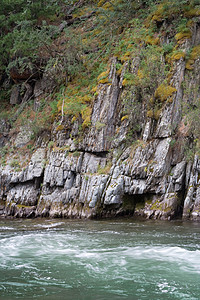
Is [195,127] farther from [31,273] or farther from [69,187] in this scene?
[31,273]

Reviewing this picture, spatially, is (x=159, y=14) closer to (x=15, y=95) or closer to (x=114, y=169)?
(x=114, y=169)

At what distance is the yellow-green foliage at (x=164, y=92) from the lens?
16.7 metres

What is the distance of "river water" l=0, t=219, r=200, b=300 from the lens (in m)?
4.95

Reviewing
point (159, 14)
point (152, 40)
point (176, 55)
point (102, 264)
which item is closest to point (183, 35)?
point (176, 55)

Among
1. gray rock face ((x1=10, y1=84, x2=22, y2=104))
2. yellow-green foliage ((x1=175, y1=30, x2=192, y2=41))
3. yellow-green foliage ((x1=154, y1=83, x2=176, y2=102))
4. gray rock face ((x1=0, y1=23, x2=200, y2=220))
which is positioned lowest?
gray rock face ((x1=0, y1=23, x2=200, y2=220))

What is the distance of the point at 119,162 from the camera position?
1659cm

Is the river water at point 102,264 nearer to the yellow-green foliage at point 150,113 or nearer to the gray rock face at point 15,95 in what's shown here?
the yellow-green foliage at point 150,113

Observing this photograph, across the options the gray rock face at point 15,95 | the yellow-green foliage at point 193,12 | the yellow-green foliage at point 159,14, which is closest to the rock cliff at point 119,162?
the yellow-green foliage at point 193,12

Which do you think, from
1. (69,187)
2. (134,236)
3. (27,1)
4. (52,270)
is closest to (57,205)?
(69,187)

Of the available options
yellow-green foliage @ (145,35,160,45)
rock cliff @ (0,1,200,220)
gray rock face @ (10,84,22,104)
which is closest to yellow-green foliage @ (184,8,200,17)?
rock cliff @ (0,1,200,220)

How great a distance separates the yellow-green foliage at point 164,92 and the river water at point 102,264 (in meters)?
8.08

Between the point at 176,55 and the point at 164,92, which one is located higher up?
the point at 176,55

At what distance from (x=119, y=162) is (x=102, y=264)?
33.2ft

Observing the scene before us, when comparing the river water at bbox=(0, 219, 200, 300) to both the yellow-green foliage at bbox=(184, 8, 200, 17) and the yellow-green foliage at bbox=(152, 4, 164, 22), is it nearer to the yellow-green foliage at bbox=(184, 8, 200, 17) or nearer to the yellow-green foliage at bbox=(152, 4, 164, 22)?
the yellow-green foliage at bbox=(184, 8, 200, 17)
